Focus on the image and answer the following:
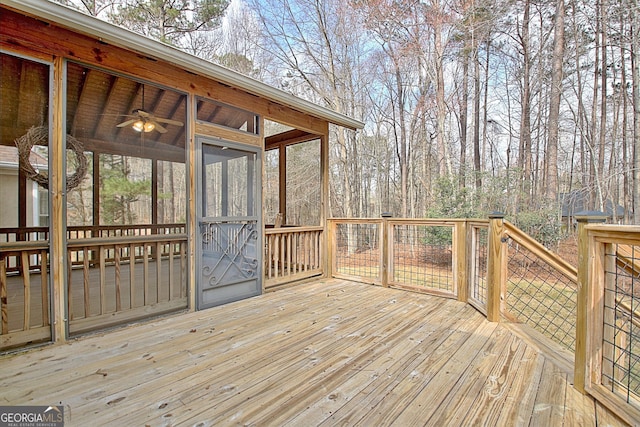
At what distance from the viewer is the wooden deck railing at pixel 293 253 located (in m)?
4.45

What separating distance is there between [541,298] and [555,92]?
6120 millimetres

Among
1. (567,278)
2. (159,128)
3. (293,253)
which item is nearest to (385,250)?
(293,253)

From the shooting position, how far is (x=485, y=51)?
34.9 ft

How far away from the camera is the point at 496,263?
3.12 meters

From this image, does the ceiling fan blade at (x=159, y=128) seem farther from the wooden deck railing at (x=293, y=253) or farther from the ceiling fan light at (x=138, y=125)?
the wooden deck railing at (x=293, y=253)

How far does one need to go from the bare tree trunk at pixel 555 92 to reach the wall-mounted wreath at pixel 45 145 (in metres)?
9.98

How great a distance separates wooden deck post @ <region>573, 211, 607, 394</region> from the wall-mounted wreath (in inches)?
168

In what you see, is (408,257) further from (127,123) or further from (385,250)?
(127,123)

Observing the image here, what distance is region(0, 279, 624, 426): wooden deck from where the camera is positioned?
66.0 inches

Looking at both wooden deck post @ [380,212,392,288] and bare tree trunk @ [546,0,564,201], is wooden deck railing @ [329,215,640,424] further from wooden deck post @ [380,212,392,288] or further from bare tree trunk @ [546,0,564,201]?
bare tree trunk @ [546,0,564,201]

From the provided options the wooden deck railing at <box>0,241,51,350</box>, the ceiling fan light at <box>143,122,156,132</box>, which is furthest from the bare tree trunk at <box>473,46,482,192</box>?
the wooden deck railing at <box>0,241,51,350</box>

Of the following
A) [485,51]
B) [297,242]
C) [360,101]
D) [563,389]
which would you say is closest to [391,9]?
[360,101]

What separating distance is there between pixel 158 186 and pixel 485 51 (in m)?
11.7

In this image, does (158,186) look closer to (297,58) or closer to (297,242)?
(297,242)
